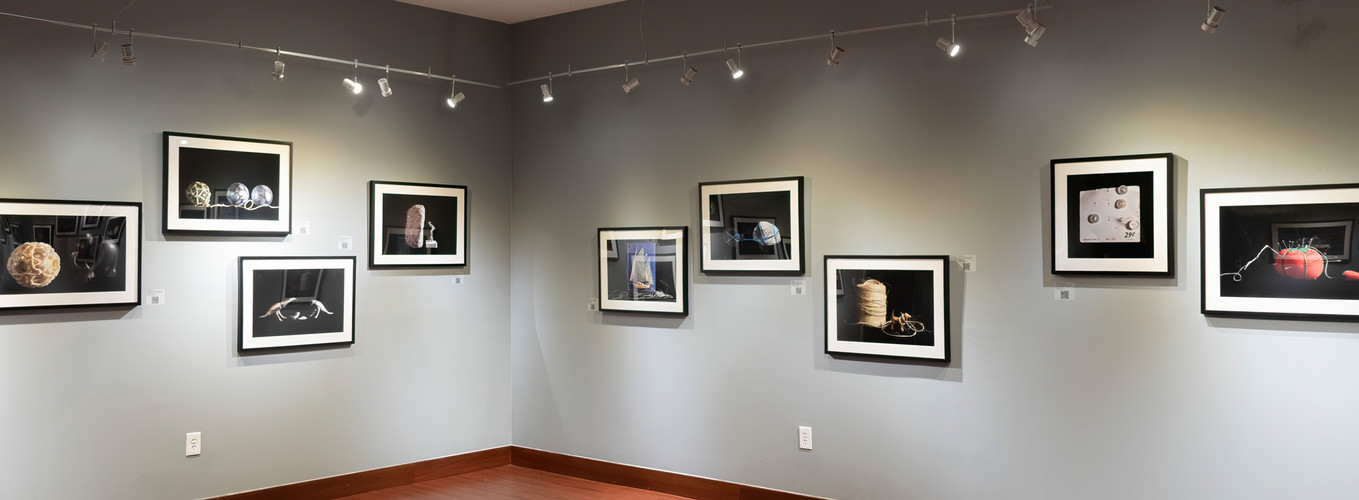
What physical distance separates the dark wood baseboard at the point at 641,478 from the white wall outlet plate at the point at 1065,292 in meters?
1.69

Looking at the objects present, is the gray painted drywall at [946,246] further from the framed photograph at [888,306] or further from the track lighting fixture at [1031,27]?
the track lighting fixture at [1031,27]

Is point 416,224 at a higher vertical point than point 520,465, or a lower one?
higher

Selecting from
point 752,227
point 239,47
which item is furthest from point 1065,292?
point 239,47

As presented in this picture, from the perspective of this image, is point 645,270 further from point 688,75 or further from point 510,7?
point 510,7

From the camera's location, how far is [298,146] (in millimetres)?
5277

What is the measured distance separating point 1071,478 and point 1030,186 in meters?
1.38

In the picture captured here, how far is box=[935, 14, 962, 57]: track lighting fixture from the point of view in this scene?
420 cm

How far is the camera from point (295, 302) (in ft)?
17.2

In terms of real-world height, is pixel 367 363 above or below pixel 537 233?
below

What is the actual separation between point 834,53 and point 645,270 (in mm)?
1792

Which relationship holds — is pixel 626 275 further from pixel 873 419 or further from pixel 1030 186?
pixel 1030 186

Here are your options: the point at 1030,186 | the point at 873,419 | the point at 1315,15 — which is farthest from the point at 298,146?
the point at 1315,15

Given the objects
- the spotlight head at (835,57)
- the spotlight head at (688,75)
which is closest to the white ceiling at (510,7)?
the spotlight head at (688,75)

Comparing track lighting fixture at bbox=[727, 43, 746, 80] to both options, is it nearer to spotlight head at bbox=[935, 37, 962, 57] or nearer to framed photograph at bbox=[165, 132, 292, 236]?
spotlight head at bbox=[935, 37, 962, 57]
